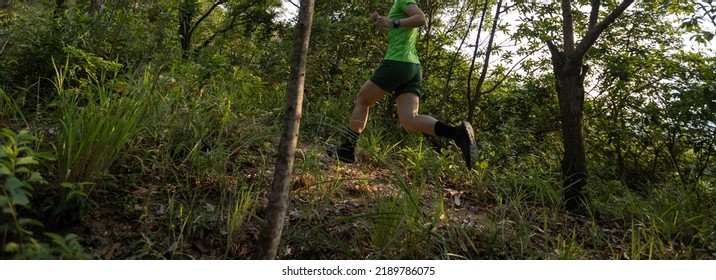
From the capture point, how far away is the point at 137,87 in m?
2.95

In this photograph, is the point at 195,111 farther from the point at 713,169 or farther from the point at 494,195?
the point at 713,169

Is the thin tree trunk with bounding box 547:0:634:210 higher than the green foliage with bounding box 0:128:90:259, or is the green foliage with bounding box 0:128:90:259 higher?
the thin tree trunk with bounding box 547:0:634:210

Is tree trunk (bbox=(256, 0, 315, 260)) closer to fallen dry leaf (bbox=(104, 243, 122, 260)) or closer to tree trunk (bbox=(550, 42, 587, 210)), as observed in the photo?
fallen dry leaf (bbox=(104, 243, 122, 260))

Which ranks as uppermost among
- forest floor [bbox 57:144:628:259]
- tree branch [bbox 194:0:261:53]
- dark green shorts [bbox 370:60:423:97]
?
tree branch [bbox 194:0:261:53]

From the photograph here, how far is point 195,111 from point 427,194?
67.7 inches

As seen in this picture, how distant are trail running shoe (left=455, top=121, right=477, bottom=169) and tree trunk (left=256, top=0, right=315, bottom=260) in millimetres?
1585

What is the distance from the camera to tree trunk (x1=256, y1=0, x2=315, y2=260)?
1754mm

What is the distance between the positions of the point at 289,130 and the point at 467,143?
5.35 ft

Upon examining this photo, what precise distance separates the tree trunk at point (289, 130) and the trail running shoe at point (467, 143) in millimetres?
1585

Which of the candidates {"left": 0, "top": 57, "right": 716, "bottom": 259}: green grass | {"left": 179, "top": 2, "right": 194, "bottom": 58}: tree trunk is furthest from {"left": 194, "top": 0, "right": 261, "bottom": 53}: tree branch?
{"left": 0, "top": 57, "right": 716, "bottom": 259}: green grass

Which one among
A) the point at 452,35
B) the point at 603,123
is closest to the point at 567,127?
the point at 603,123

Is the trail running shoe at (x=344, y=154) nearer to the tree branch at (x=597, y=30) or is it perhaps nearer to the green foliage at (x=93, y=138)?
the green foliage at (x=93, y=138)

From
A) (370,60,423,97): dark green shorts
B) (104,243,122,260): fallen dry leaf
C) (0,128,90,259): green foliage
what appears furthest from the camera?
(370,60,423,97): dark green shorts

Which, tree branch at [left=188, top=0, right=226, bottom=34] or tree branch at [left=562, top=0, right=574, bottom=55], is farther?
tree branch at [left=188, top=0, right=226, bottom=34]
